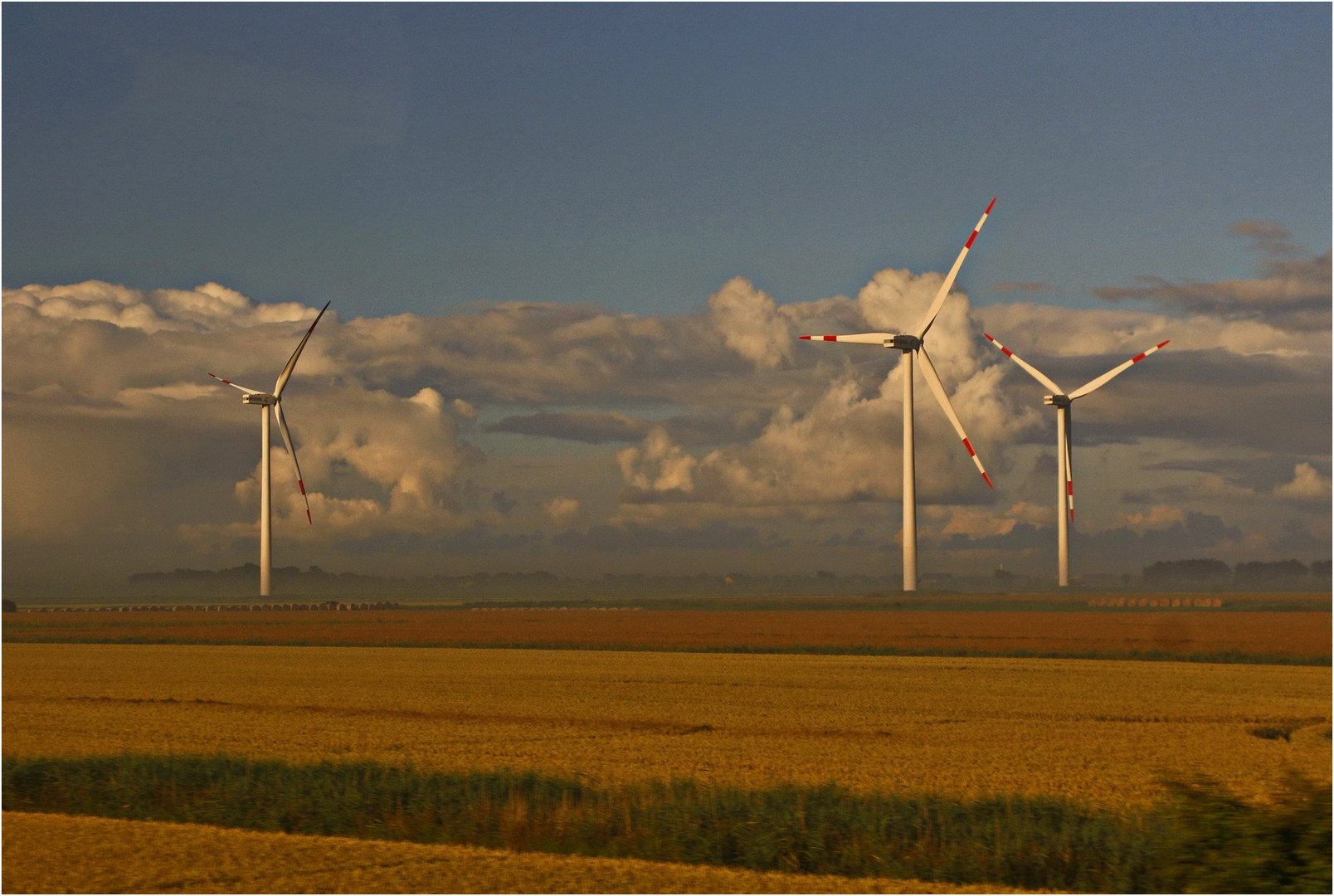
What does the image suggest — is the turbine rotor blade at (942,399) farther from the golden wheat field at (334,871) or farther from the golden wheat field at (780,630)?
the golden wheat field at (334,871)

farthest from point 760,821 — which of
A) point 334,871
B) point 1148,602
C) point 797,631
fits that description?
point 1148,602

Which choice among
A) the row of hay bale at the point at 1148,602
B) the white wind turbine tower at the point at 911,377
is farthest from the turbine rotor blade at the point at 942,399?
the row of hay bale at the point at 1148,602

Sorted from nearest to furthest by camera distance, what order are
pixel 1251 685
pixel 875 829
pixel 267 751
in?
1. pixel 875 829
2. pixel 267 751
3. pixel 1251 685

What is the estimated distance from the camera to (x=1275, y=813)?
15.9m

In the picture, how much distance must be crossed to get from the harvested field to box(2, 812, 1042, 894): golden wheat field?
63173 millimetres

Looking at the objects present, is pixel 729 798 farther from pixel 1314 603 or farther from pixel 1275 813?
pixel 1314 603

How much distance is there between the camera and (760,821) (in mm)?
22328

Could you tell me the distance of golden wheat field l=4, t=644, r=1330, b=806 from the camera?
3148 cm

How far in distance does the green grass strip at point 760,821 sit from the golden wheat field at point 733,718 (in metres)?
2.28

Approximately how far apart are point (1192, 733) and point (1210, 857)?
86.1 feet

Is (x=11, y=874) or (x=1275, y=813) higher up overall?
(x=1275, y=813)

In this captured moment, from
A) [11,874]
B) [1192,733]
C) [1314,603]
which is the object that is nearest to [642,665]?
[1192,733]

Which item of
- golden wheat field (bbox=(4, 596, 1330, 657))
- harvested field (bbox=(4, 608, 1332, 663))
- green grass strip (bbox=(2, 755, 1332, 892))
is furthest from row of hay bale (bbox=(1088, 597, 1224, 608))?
green grass strip (bbox=(2, 755, 1332, 892))

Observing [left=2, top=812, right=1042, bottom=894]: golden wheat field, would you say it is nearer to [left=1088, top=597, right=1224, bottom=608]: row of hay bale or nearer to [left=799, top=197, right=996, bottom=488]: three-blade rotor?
[left=799, top=197, right=996, bottom=488]: three-blade rotor
